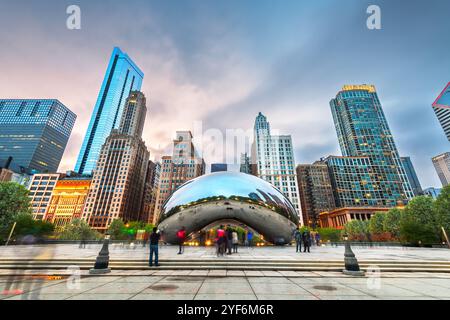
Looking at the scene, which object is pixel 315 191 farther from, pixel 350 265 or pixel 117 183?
pixel 350 265

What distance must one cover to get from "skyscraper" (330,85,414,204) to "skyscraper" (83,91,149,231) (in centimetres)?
14608

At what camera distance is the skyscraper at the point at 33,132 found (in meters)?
155

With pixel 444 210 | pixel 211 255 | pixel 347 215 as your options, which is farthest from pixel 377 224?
pixel 211 255

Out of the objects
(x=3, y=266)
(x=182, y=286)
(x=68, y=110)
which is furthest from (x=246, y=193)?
(x=68, y=110)

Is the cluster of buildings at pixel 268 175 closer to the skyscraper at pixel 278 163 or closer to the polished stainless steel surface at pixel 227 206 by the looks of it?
the skyscraper at pixel 278 163

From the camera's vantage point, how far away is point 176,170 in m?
119

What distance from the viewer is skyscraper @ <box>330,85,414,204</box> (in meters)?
111

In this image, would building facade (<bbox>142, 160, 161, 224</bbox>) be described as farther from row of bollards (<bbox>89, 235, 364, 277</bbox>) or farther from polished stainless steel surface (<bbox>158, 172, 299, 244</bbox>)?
row of bollards (<bbox>89, 235, 364, 277</bbox>)

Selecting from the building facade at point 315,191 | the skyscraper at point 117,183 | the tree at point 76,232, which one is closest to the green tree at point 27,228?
the tree at point 76,232

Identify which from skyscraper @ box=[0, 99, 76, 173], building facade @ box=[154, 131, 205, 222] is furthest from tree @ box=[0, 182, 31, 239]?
skyscraper @ box=[0, 99, 76, 173]

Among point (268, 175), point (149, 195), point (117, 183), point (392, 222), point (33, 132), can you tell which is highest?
point (33, 132)

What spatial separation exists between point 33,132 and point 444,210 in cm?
24041
